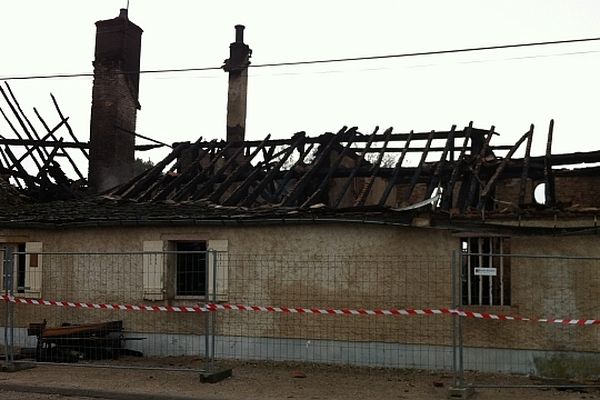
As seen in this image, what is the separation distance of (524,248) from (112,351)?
7.52 metres

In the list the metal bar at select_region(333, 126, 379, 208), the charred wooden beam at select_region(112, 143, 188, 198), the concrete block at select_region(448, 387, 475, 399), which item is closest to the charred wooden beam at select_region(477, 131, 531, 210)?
the metal bar at select_region(333, 126, 379, 208)

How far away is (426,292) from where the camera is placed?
11.0 m

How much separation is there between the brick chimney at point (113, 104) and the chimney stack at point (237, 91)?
2.86 m

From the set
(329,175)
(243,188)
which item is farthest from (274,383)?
(329,175)

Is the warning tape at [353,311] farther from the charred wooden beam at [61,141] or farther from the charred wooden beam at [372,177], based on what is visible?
the charred wooden beam at [61,141]

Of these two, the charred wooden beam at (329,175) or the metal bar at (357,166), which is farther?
the metal bar at (357,166)

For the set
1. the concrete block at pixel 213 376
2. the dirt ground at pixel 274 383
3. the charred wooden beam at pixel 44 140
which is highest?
the charred wooden beam at pixel 44 140

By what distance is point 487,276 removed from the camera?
427 inches

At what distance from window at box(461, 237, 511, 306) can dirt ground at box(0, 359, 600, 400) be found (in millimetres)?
1255

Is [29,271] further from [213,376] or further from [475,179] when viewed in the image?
[475,179]

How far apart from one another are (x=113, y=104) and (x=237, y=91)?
376 centimetres

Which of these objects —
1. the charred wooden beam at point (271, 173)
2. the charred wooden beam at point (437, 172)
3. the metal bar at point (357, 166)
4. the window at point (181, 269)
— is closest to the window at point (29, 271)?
the window at point (181, 269)

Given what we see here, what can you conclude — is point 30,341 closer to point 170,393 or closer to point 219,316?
point 219,316

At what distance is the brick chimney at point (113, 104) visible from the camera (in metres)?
19.2
